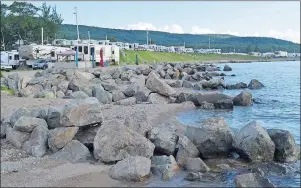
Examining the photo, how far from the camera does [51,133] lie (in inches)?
523

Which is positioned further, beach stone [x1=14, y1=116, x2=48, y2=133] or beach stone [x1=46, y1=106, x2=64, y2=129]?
beach stone [x1=46, y1=106, x2=64, y2=129]

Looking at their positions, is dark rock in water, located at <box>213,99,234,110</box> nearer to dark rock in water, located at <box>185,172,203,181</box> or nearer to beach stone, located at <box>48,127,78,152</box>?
beach stone, located at <box>48,127,78,152</box>

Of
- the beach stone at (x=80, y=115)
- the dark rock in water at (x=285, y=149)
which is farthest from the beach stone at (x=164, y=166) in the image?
the dark rock in water at (x=285, y=149)

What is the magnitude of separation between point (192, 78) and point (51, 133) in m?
38.0

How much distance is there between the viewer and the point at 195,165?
39.1 ft

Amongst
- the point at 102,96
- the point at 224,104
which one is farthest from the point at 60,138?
the point at 224,104

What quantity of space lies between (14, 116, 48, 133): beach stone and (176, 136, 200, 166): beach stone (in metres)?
4.86

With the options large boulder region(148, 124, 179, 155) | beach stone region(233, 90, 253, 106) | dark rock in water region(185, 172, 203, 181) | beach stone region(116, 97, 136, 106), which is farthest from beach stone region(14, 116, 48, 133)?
beach stone region(233, 90, 253, 106)

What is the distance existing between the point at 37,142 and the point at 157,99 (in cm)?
1302

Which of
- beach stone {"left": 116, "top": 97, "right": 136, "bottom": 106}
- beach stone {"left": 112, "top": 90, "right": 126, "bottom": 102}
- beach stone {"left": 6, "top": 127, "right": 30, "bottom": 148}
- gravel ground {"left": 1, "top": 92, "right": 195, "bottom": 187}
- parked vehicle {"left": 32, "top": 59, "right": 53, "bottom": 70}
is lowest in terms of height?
gravel ground {"left": 1, "top": 92, "right": 195, "bottom": 187}

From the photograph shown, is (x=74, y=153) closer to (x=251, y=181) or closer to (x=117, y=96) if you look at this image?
(x=251, y=181)

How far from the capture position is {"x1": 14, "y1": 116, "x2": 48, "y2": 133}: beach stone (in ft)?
44.7

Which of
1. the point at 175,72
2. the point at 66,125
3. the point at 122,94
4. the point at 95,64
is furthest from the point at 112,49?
the point at 66,125

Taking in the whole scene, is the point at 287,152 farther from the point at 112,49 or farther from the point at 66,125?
the point at 112,49
